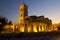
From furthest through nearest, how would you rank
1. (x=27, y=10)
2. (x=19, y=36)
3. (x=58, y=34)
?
(x=27, y=10) → (x=58, y=34) → (x=19, y=36)

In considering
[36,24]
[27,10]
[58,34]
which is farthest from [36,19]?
[58,34]

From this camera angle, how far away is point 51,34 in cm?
921

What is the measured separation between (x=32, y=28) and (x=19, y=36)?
3314cm

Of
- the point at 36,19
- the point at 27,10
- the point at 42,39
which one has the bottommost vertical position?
the point at 42,39

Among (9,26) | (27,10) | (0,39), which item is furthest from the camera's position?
(27,10)

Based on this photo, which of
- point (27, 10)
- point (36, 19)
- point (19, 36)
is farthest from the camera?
point (27, 10)

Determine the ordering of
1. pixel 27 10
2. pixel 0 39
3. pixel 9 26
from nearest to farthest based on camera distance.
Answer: pixel 0 39
pixel 9 26
pixel 27 10

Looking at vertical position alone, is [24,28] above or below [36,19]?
below

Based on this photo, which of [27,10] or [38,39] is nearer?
[38,39]

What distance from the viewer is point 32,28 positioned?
133 ft

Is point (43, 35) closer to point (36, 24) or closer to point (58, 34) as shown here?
point (58, 34)

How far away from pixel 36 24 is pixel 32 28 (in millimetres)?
1821

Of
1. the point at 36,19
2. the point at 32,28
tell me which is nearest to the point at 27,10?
the point at 36,19

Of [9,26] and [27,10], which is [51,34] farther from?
[27,10]
